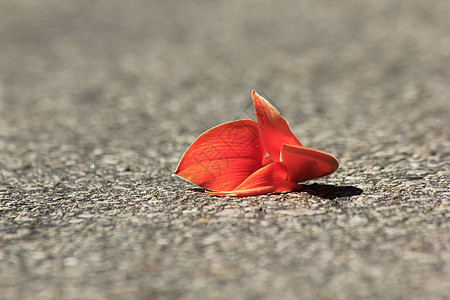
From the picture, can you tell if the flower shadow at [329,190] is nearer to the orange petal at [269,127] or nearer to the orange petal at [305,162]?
the orange petal at [305,162]

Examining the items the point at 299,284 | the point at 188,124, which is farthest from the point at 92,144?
the point at 299,284

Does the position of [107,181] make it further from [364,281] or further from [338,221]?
[364,281]

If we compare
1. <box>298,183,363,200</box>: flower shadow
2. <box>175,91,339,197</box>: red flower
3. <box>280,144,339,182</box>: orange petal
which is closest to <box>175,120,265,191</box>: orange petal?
<box>175,91,339,197</box>: red flower

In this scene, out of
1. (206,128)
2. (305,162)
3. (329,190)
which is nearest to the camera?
(305,162)

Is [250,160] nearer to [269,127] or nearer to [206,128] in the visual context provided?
Result: [269,127]

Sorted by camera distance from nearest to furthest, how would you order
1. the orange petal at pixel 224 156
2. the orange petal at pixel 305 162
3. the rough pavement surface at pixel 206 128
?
the rough pavement surface at pixel 206 128, the orange petal at pixel 305 162, the orange petal at pixel 224 156

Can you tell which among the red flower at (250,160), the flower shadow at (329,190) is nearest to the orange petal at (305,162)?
the red flower at (250,160)

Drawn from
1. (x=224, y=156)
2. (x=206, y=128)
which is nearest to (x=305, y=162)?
(x=224, y=156)
